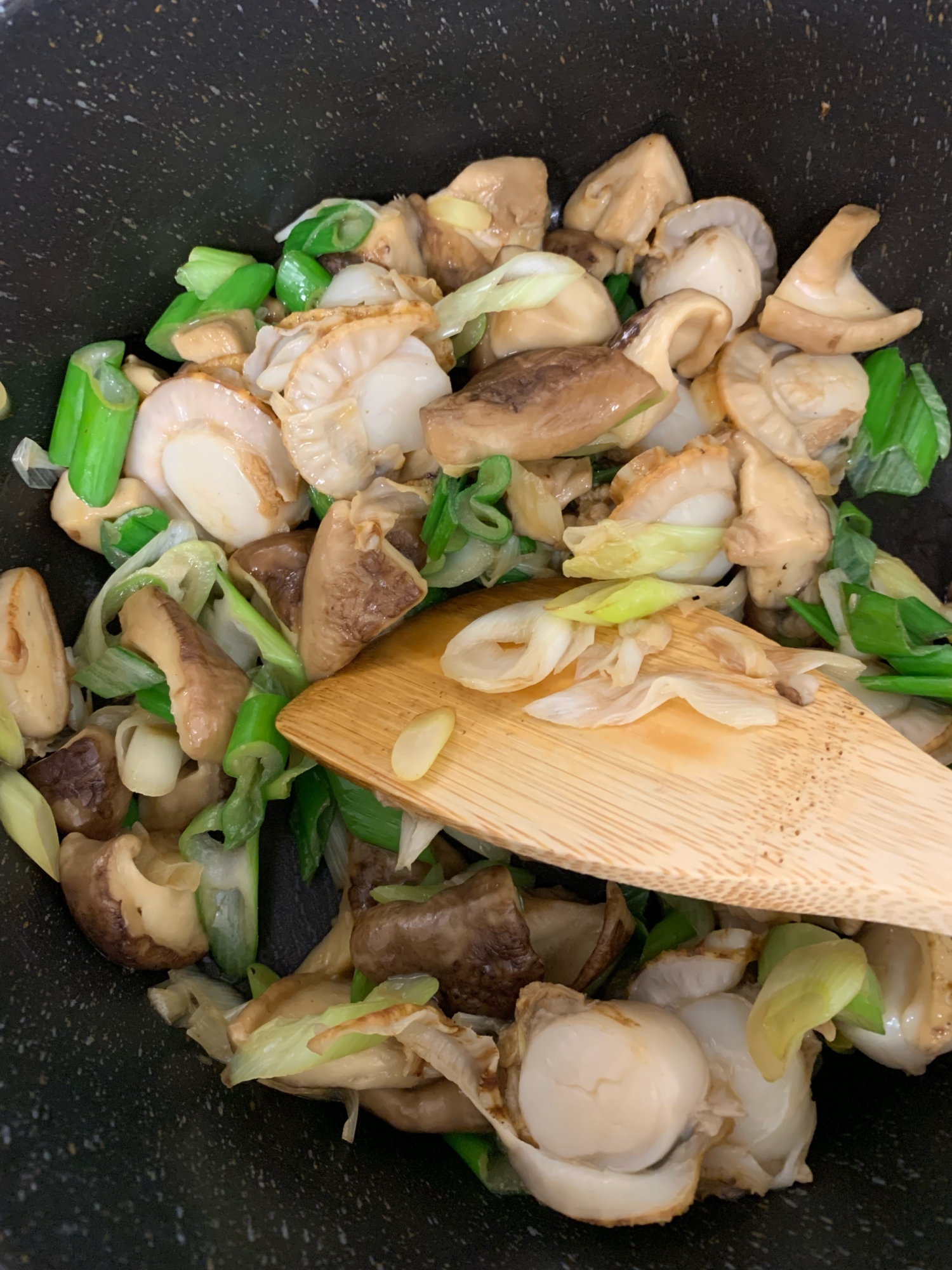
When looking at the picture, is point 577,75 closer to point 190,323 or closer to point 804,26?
point 804,26

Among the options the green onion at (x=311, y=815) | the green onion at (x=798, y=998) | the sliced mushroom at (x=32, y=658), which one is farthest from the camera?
the green onion at (x=311, y=815)

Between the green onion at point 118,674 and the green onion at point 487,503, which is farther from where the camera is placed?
the green onion at point 118,674

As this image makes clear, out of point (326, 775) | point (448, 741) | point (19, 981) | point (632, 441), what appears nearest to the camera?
point (19, 981)

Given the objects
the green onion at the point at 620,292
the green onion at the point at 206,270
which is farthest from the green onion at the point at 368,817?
the green onion at the point at 620,292

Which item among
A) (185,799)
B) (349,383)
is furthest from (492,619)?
(185,799)

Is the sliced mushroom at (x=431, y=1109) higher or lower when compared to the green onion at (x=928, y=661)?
lower

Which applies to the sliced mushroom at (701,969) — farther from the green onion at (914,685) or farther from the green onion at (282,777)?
the green onion at (282,777)

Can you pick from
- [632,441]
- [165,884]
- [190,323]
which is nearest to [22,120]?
[190,323]
